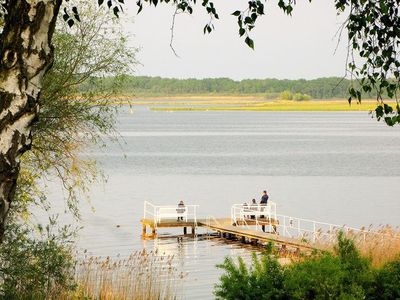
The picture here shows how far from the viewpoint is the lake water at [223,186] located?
129 ft

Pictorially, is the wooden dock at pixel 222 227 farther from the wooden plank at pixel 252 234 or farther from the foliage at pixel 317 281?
the foliage at pixel 317 281

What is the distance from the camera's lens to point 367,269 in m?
11.6

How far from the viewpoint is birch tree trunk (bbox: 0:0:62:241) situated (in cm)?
620

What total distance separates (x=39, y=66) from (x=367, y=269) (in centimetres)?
687

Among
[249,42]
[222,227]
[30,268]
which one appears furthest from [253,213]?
[249,42]

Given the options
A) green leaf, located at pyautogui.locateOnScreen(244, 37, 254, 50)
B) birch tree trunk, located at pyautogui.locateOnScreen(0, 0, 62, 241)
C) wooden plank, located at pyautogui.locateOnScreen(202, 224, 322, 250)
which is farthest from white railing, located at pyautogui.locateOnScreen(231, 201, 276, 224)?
birch tree trunk, located at pyautogui.locateOnScreen(0, 0, 62, 241)

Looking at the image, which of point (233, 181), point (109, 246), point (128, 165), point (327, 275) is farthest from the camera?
point (128, 165)

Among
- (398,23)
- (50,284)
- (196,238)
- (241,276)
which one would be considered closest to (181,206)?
(196,238)

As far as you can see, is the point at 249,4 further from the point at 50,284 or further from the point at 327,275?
the point at 50,284

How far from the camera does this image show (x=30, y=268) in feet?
48.7

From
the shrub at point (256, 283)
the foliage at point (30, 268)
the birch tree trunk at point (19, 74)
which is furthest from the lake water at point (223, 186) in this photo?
the birch tree trunk at point (19, 74)

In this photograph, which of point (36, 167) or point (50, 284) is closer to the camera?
point (50, 284)

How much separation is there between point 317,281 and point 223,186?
55.8 metres

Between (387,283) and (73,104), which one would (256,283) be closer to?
(387,283)
